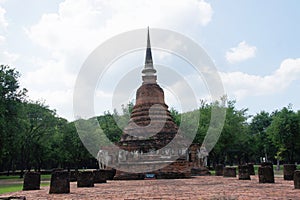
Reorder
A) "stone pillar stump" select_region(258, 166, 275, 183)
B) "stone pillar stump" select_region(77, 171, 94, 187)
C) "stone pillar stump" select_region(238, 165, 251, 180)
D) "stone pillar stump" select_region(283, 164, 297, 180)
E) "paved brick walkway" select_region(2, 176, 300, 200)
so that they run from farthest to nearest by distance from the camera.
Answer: "stone pillar stump" select_region(238, 165, 251, 180) < "stone pillar stump" select_region(283, 164, 297, 180) < "stone pillar stump" select_region(258, 166, 275, 183) < "stone pillar stump" select_region(77, 171, 94, 187) < "paved brick walkway" select_region(2, 176, 300, 200)

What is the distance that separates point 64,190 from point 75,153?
33398 mm

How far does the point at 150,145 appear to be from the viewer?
952 inches

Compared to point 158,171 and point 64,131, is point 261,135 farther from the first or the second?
point 158,171

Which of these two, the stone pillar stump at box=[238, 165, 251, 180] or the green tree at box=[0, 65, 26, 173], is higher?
the green tree at box=[0, 65, 26, 173]

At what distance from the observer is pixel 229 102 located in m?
→ 45.7

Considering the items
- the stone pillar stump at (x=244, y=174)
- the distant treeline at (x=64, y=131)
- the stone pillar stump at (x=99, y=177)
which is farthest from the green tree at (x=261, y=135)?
the stone pillar stump at (x=99, y=177)

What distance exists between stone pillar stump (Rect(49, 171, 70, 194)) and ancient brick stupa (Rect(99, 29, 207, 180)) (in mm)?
9994

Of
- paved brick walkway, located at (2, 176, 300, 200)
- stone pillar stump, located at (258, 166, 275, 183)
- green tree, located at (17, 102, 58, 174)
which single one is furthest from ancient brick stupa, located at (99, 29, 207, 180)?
green tree, located at (17, 102, 58, 174)

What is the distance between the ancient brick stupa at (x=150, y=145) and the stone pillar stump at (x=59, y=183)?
9.99m

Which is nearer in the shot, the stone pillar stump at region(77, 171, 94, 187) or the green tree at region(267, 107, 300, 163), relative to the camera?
the stone pillar stump at region(77, 171, 94, 187)

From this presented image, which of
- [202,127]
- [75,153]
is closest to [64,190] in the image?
[202,127]

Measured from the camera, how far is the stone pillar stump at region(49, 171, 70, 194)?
11.7 m

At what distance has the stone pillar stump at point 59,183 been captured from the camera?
1174 centimetres

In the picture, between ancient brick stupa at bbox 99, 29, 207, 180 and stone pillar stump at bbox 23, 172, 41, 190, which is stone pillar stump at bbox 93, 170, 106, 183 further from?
stone pillar stump at bbox 23, 172, 41, 190
